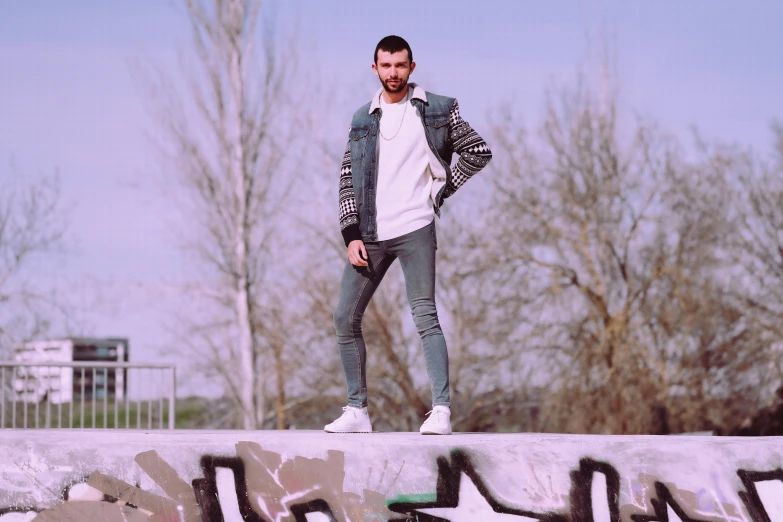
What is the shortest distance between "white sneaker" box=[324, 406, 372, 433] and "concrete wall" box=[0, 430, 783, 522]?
0.51m

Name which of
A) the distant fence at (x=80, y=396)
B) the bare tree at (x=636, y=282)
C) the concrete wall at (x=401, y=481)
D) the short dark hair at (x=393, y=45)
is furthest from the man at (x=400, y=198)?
the bare tree at (x=636, y=282)

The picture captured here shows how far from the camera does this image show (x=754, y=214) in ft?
72.9

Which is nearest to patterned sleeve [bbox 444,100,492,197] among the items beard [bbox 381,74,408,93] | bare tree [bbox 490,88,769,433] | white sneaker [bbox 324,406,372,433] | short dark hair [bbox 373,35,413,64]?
beard [bbox 381,74,408,93]

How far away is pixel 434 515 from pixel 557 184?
17.5 meters

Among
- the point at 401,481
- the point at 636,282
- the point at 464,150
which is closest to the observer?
the point at 401,481

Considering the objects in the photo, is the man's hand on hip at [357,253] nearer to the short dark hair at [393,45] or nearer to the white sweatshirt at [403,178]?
the white sweatshirt at [403,178]

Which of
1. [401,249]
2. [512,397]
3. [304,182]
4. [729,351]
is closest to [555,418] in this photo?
[512,397]

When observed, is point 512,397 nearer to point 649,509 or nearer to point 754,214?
point 754,214

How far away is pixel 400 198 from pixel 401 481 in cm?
121

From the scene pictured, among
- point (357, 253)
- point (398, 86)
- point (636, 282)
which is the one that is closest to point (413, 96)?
point (398, 86)

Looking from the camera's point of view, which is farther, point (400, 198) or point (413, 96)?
point (413, 96)

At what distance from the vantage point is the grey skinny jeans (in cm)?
426

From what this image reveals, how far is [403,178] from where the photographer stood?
170 inches

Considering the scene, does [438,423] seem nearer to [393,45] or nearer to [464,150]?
[464,150]
